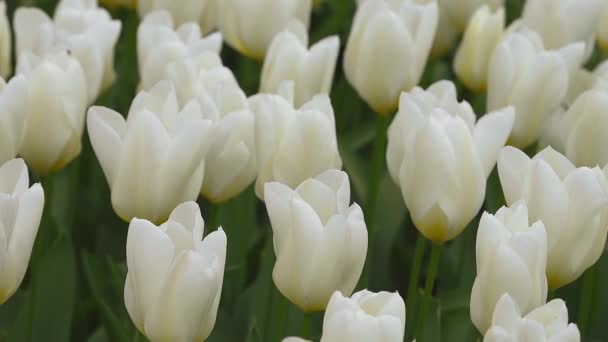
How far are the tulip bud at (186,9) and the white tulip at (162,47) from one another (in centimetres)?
20

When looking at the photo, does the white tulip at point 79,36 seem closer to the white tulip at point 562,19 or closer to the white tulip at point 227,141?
the white tulip at point 227,141

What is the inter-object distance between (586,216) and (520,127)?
43 cm

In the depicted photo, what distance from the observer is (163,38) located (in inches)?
71.6

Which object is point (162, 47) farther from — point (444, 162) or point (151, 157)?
point (444, 162)

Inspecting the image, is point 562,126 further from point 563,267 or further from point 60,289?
point 60,289

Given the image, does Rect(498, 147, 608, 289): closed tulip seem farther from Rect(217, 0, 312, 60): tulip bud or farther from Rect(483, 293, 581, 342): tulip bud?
Rect(217, 0, 312, 60): tulip bud

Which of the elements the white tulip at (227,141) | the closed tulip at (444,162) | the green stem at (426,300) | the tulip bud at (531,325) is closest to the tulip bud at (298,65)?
the white tulip at (227,141)

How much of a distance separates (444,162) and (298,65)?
44 cm

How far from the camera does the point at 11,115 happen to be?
1521 mm

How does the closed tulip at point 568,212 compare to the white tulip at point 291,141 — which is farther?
the white tulip at point 291,141

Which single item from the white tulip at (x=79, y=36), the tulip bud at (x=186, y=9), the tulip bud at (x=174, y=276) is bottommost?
the tulip bud at (x=186, y=9)

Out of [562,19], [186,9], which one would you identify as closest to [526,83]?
[562,19]

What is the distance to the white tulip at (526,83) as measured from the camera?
1.75m

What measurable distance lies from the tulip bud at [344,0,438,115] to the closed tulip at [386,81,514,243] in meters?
0.31
